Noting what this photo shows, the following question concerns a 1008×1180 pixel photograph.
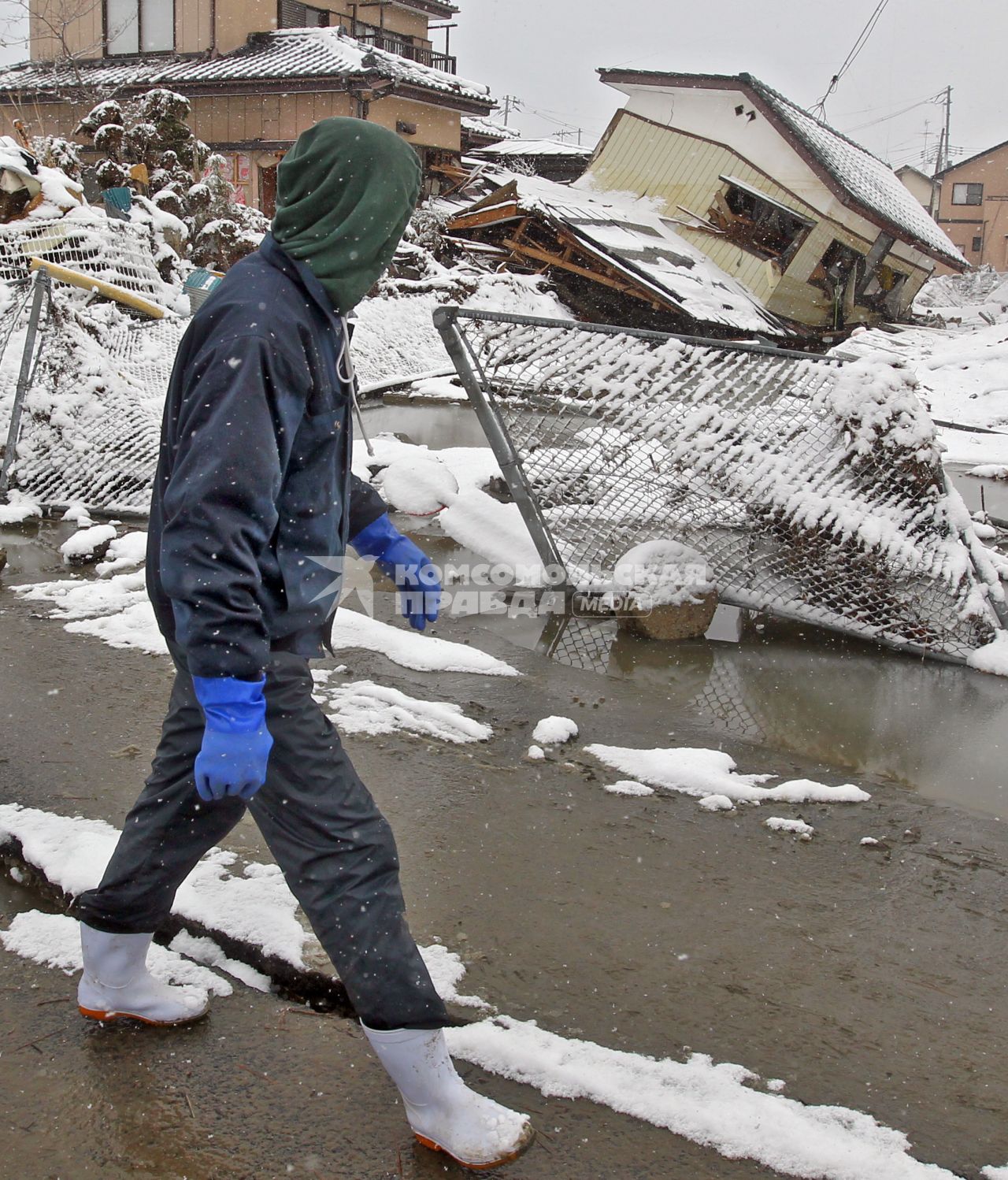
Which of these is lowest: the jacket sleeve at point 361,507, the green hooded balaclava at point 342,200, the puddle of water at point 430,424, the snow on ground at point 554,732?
the puddle of water at point 430,424

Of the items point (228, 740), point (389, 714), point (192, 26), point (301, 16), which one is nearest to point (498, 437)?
point (389, 714)

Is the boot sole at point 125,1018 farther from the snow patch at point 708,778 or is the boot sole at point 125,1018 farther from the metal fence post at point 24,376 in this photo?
the metal fence post at point 24,376

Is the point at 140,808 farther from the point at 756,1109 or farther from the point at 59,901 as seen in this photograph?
the point at 756,1109

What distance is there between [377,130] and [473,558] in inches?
149

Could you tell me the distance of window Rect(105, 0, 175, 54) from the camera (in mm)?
22812

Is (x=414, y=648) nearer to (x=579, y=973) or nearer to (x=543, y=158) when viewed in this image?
(x=579, y=973)

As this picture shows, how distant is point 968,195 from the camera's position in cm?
5053

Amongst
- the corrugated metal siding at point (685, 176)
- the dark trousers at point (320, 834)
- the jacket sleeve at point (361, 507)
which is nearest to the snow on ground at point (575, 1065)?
the dark trousers at point (320, 834)

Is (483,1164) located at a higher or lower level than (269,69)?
lower

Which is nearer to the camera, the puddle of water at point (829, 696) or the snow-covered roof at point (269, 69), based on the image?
the puddle of water at point (829, 696)

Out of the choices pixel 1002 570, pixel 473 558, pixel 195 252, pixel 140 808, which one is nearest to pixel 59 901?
pixel 140 808

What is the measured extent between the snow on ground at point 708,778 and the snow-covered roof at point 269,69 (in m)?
19.5

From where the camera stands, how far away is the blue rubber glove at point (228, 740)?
1.57 metres

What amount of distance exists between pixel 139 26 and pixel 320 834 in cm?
2654
